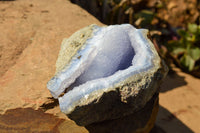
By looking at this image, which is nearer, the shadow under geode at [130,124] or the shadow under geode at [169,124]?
the shadow under geode at [130,124]

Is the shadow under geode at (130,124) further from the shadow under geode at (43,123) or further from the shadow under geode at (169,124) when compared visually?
the shadow under geode at (169,124)

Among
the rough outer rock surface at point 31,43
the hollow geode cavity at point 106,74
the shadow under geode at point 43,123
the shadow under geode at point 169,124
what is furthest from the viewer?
the shadow under geode at point 169,124

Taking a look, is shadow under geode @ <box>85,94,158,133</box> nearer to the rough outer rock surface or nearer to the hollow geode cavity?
the hollow geode cavity

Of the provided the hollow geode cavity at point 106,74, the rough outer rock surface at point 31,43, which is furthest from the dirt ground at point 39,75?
the hollow geode cavity at point 106,74

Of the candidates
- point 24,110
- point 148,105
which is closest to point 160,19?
point 148,105

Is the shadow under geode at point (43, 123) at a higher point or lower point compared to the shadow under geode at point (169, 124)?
higher

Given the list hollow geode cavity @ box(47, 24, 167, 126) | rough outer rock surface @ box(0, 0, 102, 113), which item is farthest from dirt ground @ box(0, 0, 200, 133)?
hollow geode cavity @ box(47, 24, 167, 126)

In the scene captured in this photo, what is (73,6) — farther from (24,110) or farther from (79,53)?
(24,110)

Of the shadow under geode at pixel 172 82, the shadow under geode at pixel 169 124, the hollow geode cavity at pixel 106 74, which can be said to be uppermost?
the hollow geode cavity at pixel 106 74
